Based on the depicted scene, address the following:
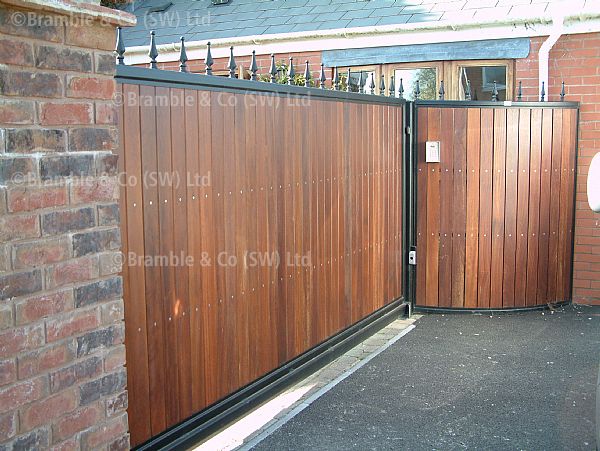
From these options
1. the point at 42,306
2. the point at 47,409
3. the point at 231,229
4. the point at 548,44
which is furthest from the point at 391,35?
the point at 47,409

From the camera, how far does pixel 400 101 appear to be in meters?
7.17

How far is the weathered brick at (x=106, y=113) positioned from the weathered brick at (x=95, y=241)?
0.46 metres

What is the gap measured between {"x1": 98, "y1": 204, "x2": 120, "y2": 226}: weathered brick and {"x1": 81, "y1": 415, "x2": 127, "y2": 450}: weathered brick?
34.6 inches

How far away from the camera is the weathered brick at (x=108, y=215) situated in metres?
3.04

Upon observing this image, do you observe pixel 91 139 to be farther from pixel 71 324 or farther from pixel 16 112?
pixel 71 324

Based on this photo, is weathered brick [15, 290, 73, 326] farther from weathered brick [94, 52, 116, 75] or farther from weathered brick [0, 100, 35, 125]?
weathered brick [94, 52, 116, 75]

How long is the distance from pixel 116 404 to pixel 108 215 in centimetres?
85

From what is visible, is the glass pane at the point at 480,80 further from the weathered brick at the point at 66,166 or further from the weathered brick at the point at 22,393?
the weathered brick at the point at 22,393

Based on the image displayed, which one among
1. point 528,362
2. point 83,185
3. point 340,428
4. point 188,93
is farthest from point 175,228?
point 528,362

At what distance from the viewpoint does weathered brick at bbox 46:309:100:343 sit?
110 inches

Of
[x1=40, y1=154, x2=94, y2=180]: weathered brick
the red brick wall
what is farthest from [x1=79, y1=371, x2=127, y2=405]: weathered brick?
the red brick wall

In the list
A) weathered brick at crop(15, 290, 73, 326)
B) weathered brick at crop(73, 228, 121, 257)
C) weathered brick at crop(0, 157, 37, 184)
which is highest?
weathered brick at crop(0, 157, 37, 184)

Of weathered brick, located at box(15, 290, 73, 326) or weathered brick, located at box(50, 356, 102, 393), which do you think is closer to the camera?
weathered brick, located at box(15, 290, 73, 326)

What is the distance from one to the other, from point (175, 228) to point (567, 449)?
266 cm
